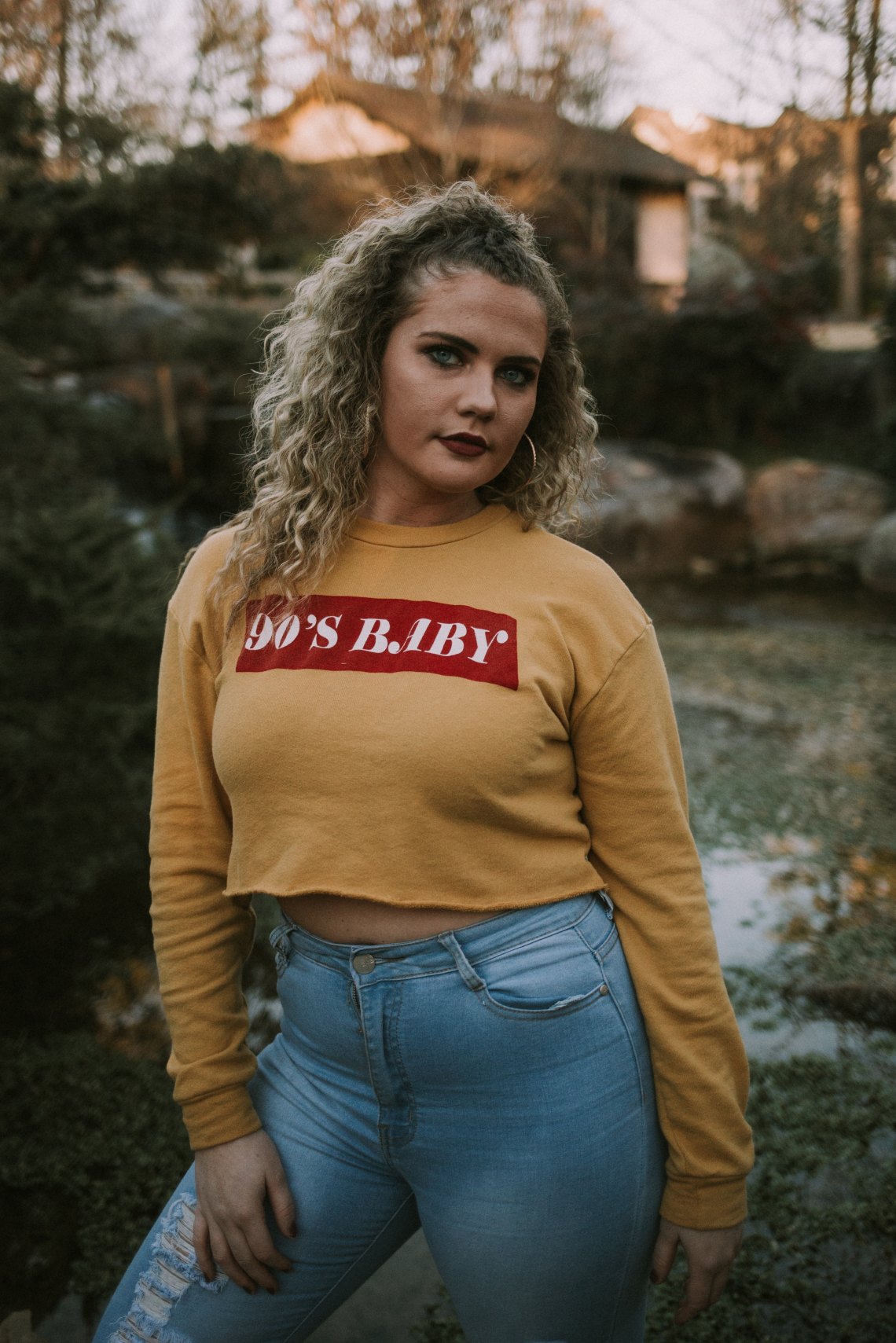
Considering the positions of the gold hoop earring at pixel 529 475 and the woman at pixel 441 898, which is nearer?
the woman at pixel 441 898

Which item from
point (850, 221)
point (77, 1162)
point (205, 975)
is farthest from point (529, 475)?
point (850, 221)

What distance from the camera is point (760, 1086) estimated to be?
2.82 metres

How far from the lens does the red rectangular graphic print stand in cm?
135

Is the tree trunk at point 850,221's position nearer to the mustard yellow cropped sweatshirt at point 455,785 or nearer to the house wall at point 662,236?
A: the mustard yellow cropped sweatshirt at point 455,785

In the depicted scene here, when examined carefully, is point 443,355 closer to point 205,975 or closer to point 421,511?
point 421,511

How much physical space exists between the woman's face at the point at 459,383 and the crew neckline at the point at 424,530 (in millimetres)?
36

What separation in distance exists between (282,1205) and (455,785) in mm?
585

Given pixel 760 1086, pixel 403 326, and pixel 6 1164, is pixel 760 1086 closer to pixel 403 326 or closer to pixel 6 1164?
pixel 6 1164

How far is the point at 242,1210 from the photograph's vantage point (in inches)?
52.4

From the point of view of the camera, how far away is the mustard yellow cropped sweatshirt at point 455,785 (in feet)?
4.36

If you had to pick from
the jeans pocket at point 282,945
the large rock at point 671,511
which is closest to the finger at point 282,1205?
the jeans pocket at point 282,945

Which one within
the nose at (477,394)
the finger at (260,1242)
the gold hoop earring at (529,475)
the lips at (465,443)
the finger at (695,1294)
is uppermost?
the nose at (477,394)

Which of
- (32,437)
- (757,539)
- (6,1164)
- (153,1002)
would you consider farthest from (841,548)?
(6,1164)

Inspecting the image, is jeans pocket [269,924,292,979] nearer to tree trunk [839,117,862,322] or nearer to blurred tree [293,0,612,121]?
tree trunk [839,117,862,322]
